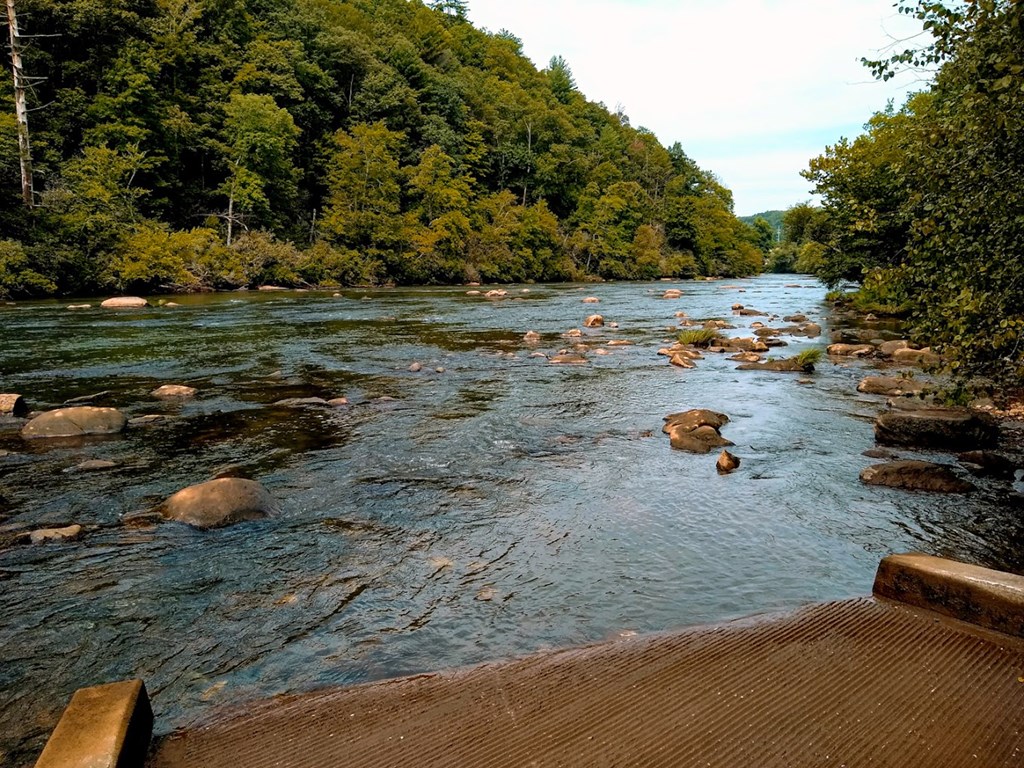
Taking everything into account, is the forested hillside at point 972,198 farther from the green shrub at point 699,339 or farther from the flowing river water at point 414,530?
the green shrub at point 699,339

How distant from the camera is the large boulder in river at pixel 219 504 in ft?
18.1

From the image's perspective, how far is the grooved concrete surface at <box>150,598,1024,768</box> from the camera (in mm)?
2686

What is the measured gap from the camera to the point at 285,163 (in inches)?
1805

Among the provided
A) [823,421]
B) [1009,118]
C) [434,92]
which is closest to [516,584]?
[1009,118]

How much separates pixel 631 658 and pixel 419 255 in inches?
1888

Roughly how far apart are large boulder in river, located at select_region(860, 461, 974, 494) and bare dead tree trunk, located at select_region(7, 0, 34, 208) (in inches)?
1409

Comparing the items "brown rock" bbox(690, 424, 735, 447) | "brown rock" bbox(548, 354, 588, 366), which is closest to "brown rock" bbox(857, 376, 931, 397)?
"brown rock" bbox(690, 424, 735, 447)

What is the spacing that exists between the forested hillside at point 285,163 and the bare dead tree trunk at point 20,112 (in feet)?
1.43

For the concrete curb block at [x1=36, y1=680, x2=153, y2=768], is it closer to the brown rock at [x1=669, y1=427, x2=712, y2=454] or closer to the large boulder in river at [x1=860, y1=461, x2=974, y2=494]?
the brown rock at [x1=669, y1=427, x2=712, y2=454]

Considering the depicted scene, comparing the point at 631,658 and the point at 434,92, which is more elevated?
the point at 434,92

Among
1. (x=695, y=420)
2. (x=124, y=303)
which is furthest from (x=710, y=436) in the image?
(x=124, y=303)

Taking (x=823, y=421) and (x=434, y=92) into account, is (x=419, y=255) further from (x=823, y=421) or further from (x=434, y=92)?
Answer: (x=823, y=421)

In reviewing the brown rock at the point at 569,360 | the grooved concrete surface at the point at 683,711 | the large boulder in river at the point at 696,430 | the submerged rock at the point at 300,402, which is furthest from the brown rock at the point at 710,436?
the brown rock at the point at 569,360

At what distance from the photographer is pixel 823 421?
952cm
